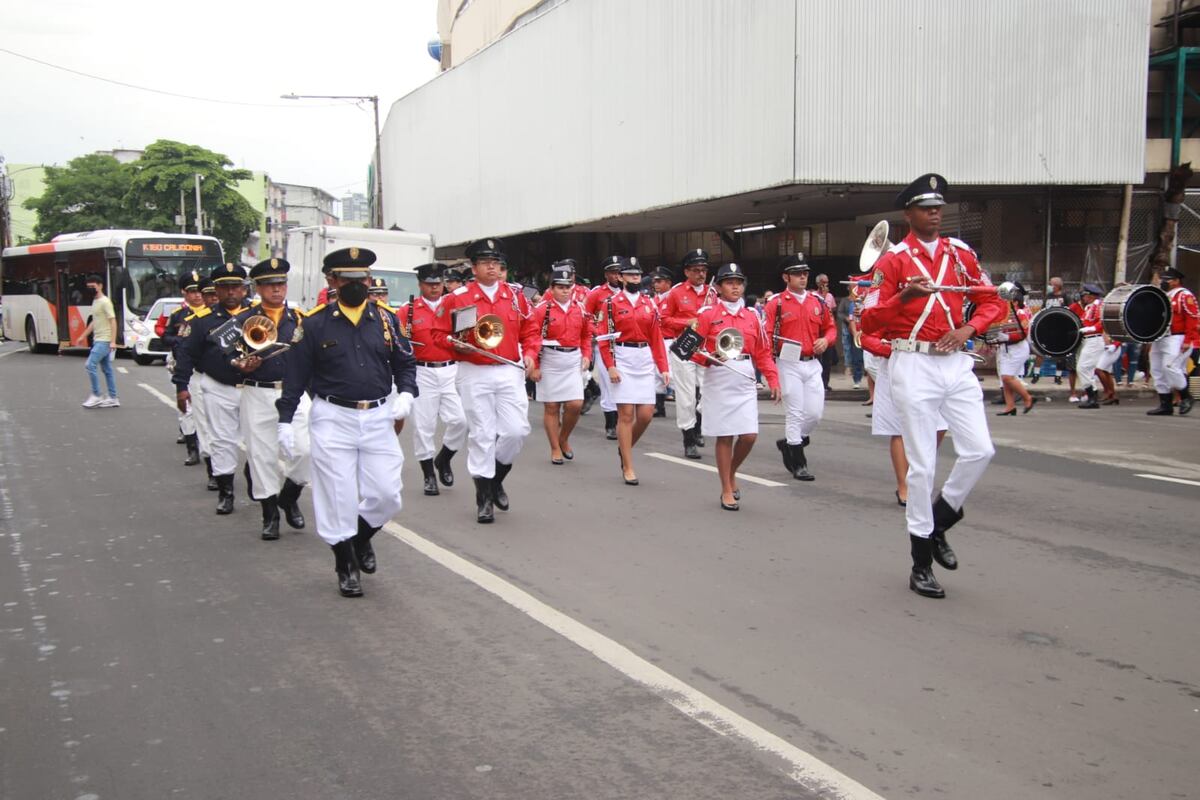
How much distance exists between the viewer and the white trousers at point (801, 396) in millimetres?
10609

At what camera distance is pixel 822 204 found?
24.0 metres

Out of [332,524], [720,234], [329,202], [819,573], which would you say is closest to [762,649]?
[819,573]

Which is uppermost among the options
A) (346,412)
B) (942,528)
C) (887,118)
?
(887,118)

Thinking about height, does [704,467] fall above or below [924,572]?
below

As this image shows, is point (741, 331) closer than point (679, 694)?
No

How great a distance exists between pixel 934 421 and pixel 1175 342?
11.3 m

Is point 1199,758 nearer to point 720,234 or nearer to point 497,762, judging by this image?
point 497,762

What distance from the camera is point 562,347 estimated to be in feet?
36.9

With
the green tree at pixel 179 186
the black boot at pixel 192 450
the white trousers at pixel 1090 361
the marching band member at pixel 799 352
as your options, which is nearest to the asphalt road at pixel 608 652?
the marching band member at pixel 799 352

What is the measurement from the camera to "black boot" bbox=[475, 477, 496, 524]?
8.48m

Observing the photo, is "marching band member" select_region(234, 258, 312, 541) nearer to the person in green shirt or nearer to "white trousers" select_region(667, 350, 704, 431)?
"white trousers" select_region(667, 350, 704, 431)

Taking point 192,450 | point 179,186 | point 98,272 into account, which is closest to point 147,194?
point 179,186

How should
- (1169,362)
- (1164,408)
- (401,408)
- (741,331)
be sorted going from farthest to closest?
(1164,408)
(1169,362)
(741,331)
(401,408)

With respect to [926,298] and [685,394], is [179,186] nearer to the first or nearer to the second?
[685,394]
